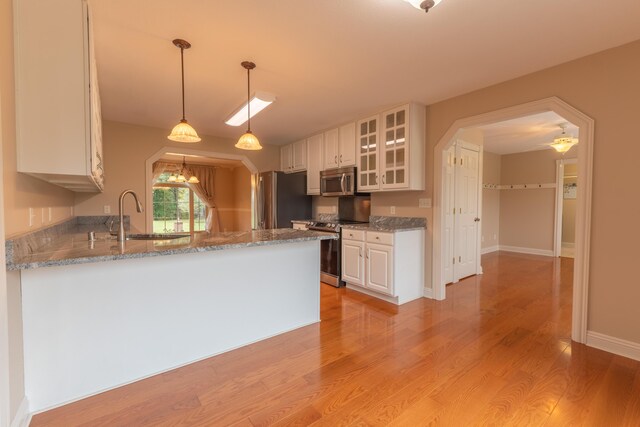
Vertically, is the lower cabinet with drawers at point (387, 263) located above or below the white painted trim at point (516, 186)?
below

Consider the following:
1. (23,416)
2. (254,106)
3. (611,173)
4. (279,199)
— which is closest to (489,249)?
(611,173)

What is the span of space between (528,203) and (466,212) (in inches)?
125

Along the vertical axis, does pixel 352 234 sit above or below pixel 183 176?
below

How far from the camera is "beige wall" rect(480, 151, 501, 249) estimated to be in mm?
6527

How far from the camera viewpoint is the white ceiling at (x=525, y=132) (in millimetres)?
4180

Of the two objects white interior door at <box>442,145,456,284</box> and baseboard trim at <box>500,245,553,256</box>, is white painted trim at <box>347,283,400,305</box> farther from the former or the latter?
baseboard trim at <box>500,245,553,256</box>

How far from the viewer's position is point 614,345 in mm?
2225

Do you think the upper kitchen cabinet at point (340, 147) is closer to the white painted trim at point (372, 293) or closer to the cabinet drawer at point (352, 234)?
the cabinet drawer at point (352, 234)

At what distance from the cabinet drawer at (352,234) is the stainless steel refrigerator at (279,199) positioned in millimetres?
1452

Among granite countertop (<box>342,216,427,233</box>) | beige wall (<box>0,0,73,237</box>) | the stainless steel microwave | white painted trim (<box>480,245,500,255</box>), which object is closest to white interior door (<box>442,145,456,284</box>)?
granite countertop (<box>342,216,427,233</box>)

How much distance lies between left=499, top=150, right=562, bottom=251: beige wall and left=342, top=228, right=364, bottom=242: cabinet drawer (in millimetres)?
5019

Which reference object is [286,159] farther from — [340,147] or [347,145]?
[347,145]

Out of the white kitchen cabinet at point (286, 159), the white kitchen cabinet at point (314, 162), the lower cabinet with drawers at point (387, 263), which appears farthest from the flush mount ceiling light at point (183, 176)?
the lower cabinet with drawers at point (387, 263)

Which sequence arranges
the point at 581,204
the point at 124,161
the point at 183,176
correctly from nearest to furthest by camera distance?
the point at 581,204 → the point at 124,161 → the point at 183,176
